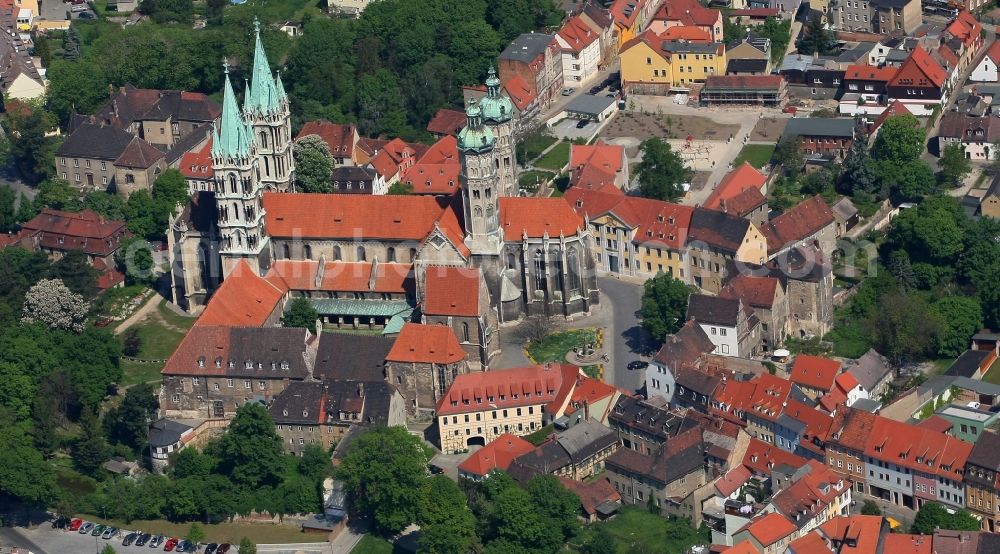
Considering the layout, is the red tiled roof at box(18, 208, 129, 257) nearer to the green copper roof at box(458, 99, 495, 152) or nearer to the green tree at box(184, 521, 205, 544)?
the green copper roof at box(458, 99, 495, 152)

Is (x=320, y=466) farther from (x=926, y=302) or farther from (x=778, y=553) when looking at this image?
(x=926, y=302)

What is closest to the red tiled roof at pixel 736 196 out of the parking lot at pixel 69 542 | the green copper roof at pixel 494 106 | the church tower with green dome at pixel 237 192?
the green copper roof at pixel 494 106

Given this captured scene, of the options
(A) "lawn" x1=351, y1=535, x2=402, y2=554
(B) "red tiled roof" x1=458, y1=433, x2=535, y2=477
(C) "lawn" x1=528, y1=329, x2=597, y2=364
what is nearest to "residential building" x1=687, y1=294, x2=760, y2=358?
(C) "lawn" x1=528, y1=329, x2=597, y2=364

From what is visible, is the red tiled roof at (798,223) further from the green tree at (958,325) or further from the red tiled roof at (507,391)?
the red tiled roof at (507,391)

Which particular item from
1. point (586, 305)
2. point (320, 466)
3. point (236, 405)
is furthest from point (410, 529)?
point (586, 305)

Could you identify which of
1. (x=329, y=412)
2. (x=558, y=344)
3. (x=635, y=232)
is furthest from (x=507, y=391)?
(x=635, y=232)

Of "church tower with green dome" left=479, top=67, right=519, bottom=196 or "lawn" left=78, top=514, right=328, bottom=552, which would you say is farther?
"church tower with green dome" left=479, top=67, right=519, bottom=196

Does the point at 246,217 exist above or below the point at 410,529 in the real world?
above
